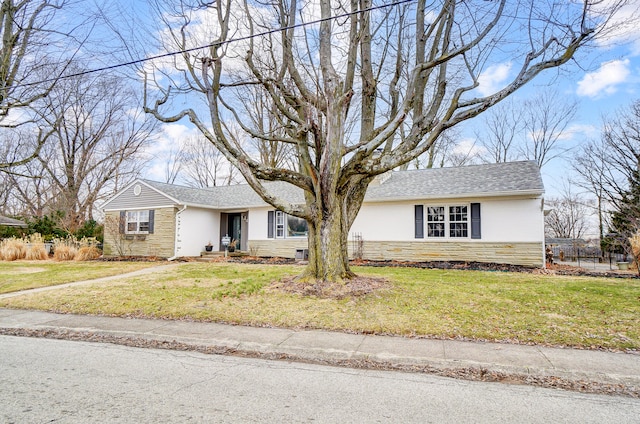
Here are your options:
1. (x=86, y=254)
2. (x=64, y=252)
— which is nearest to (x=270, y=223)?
(x=86, y=254)

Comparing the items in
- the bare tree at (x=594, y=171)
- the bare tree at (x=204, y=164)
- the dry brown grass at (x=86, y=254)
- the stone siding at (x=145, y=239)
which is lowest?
the dry brown grass at (x=86, y=254)

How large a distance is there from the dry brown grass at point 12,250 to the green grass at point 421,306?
12.0 meters

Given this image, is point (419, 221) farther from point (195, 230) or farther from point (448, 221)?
point (195, 230)

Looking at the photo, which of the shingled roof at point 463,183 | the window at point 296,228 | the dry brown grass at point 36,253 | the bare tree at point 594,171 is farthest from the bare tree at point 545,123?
the dry brown grass at point 36,253

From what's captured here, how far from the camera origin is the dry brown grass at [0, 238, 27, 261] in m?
17.9

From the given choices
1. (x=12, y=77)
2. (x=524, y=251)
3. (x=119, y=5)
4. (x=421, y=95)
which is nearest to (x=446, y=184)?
(x=524, y=251)

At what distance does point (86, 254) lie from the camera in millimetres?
18516

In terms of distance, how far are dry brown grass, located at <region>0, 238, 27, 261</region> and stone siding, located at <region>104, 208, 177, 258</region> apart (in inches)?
143

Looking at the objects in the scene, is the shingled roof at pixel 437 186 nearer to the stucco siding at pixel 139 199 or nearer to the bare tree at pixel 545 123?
the stucco siding at pixel 139 199

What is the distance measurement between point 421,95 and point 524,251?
7959mm

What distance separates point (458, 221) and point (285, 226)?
26.7 feet

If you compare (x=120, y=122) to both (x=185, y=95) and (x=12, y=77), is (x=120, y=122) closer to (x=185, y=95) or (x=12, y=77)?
(x=12, y=77)

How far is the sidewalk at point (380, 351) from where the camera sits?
4051mm

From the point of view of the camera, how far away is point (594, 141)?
2466 centimetres
